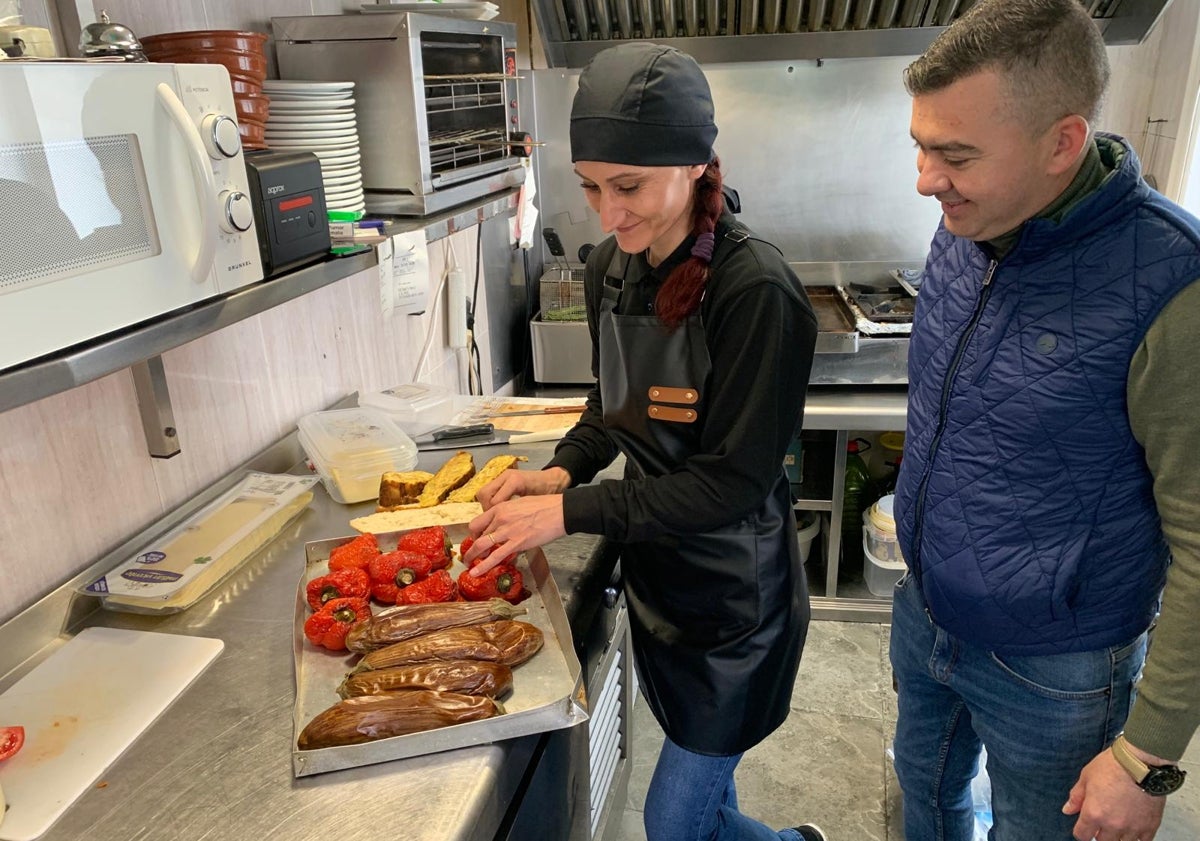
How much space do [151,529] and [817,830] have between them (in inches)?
57.0

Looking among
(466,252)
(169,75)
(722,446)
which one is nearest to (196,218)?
(169,75)

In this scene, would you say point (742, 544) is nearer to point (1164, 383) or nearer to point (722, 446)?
point (722, 446)

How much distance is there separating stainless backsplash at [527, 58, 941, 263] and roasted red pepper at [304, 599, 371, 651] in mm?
2303

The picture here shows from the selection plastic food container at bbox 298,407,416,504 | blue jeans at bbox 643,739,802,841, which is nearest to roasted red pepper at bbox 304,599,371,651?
plastic food container at bbox 298,407,416,504

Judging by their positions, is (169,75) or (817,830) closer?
(169,75)

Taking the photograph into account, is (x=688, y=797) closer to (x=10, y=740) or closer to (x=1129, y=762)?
(x=1129, y=762)

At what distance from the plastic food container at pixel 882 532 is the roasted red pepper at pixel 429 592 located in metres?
1.81

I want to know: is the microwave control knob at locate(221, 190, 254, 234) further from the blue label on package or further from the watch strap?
the watch strap

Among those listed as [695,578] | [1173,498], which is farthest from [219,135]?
[1173,498]

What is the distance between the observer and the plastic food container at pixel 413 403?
1.84 metres

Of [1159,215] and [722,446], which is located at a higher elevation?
[1159,215]

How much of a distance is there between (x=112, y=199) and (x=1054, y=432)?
1110mm

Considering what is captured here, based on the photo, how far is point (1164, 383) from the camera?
3.11 ft

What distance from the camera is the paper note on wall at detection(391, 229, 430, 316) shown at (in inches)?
65.9
